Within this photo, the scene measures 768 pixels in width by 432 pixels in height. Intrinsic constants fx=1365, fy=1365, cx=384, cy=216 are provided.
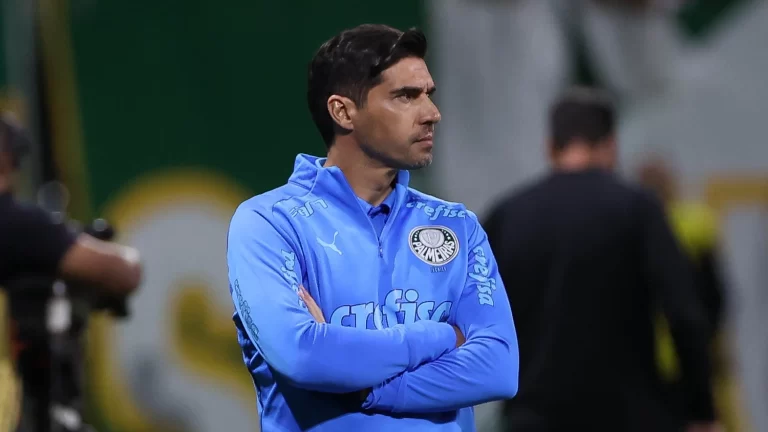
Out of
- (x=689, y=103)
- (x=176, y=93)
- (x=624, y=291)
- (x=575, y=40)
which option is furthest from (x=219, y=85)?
(x=624, y=291)

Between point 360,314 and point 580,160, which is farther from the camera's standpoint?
point 580,160

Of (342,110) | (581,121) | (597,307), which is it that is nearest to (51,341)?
(597,307)

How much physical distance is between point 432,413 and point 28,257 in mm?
1791

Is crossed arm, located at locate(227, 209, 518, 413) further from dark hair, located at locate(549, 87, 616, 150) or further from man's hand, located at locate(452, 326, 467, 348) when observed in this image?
dark hair, located at locate(549, 87, 616, 150)

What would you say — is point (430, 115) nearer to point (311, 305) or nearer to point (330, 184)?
point (330, 184)

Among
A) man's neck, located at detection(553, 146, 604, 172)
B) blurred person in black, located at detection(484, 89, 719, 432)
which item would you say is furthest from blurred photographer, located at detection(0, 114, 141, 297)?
man's neck, located at detection(553, 146, 604, 172)

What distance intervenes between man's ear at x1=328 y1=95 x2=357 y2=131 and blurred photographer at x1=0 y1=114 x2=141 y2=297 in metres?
1.57

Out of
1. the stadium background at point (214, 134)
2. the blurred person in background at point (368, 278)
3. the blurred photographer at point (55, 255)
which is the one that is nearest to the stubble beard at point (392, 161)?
the blurred person in background at point (368, 278)

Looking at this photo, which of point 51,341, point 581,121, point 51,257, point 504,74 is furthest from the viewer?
point 504,74

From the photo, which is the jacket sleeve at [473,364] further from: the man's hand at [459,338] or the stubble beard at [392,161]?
the stubble beard at [392,161]

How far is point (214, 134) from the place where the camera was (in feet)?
23.9

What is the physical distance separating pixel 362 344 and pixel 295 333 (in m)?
0.11

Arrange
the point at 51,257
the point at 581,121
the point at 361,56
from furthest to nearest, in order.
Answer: the point at 581,121
the point at 51,257
the point at 361,56

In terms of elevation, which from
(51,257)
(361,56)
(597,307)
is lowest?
(597,307)
